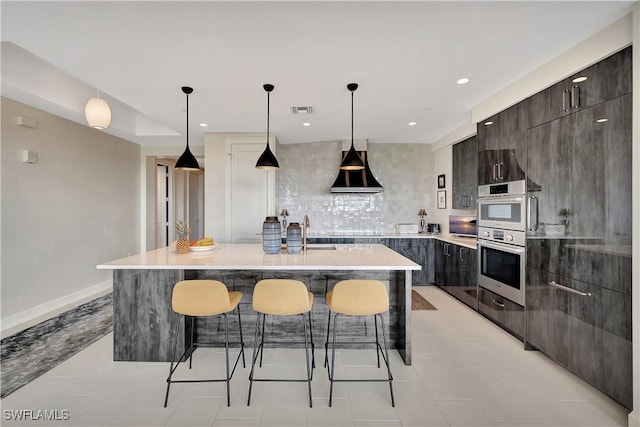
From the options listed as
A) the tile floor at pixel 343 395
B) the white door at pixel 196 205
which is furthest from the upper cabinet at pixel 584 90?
the white door at pixel 196 205

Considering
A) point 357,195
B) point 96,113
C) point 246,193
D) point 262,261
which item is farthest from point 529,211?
point 96,113

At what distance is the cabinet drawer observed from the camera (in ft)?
9.21

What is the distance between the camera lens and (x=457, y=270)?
404 cm

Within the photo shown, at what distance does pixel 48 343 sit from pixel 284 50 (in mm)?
3485

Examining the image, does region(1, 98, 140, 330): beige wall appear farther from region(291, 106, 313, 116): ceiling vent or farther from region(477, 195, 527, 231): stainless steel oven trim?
region(477, 195, 527, 231): stainless steel oven trim

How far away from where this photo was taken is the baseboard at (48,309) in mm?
3139

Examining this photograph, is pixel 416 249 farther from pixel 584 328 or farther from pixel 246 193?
pixel 246 193

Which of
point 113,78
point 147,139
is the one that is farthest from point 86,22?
point 147,139

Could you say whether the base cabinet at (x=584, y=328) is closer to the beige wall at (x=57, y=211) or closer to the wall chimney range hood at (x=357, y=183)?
the wall chimney range hood at (x=357, y=183)

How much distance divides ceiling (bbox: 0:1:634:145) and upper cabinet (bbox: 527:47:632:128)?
0.25 metres

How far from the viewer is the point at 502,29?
1956 millimetres

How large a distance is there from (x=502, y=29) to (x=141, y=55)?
265 centimetres

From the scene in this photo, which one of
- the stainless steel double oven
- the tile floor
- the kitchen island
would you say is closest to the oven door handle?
the stainless steel double oven

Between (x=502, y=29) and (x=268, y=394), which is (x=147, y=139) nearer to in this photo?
(x=268, y=394)
